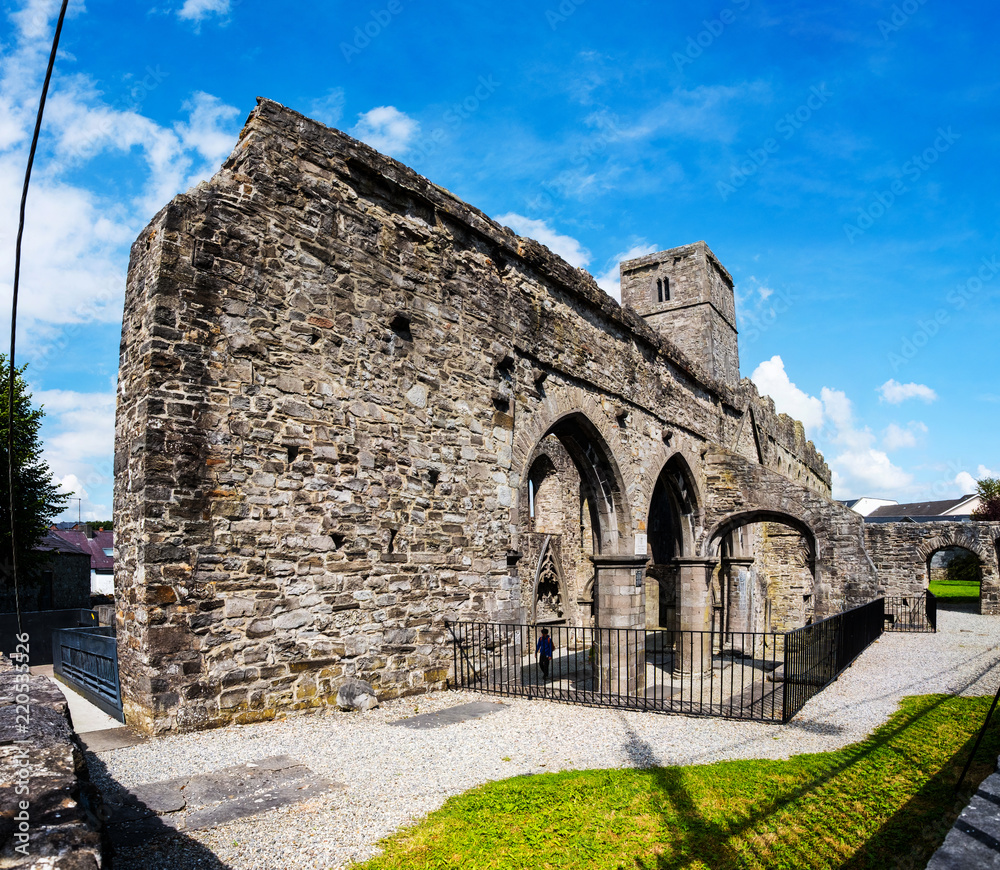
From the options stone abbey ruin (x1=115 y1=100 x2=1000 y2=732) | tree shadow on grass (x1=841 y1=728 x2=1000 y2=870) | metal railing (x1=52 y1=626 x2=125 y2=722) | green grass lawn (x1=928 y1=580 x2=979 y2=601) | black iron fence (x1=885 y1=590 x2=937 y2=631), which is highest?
stone abbey ruin (x1=115 y1=100 x2=1000 y2=732)

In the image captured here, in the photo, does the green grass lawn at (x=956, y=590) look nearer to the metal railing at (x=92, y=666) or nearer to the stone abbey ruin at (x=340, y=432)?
the stone abbey ruin at (x=340, y=432)

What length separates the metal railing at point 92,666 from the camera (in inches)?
257

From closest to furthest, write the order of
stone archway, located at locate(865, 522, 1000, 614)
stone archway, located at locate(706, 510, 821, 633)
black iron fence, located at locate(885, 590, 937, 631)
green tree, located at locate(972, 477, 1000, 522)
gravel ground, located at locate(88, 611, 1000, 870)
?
gravel ground, located at locate(88, 611, 1000, 870) < black iron fence, located at locate(885, 590, 937, 631) < stone archway, located at locate(706, 510, 821, 633) < stone archway, located at locate(865, 522, 1000, 614) < green tree, located at locate(972, 477, 1000, 522)

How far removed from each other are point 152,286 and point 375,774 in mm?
4532

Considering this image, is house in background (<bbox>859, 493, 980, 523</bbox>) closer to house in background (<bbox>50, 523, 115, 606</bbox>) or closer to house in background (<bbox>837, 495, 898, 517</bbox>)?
house in background (<bbox>837, 495, 898, 517</bbox>)

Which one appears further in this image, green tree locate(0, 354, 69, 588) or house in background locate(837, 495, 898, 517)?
house in background locate(837, 495, 898, 517)

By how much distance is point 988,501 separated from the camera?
42.5 meters

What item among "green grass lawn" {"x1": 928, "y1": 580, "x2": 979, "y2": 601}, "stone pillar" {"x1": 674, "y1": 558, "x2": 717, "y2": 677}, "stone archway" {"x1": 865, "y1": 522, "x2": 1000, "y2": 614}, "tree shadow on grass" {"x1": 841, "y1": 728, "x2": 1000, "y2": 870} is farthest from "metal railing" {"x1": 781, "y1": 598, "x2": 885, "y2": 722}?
"green grass lawn" {"x1": 928, "y1": 580, "x2": 979, "y2": 601}

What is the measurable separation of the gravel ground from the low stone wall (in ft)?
4.29

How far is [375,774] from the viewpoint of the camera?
4781 mm

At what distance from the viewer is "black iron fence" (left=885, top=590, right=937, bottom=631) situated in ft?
56.9

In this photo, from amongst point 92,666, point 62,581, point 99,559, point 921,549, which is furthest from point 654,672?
point 99,559

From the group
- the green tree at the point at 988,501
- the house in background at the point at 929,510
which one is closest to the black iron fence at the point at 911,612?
the green tree at the point at 988,501

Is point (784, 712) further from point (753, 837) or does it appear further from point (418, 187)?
point (418, 187)
